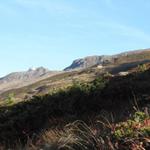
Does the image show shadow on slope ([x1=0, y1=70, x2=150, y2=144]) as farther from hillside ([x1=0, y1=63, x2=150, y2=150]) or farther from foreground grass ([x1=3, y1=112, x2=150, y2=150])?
foreground grass ([x1=3, y1=112, x2=150, y2=150])

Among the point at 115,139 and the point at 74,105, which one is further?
the point at 74,105

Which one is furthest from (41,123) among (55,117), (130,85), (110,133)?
(110,133)

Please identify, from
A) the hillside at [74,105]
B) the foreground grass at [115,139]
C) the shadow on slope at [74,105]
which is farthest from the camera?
the shadow on slope at [74,105]

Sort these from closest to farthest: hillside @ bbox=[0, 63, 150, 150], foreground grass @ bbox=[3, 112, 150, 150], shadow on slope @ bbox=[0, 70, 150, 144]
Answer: foreground grass @ bbox=[3, 112, 150, 150] → hillside @ bbox=[0, 63, 150, 150] → shadow on slope @ bbox=[0, 70, 150, 144]

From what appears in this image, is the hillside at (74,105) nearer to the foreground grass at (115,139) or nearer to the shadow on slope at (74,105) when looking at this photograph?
the shadow on slope at (74,105)

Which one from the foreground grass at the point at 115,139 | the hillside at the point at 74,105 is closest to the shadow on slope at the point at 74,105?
the hillside at the point at 74,105

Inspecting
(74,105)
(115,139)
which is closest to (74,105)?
(74,105)

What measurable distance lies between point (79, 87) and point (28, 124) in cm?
258

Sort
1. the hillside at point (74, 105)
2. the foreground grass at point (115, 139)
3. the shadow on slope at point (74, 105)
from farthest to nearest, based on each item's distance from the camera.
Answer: the shadow on slope at point (74, 105), the hillside at point (74, 105), the foreground grass at point (115, 139)

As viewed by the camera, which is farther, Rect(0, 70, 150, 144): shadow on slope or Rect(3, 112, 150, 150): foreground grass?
Rect(0, 70, 150, 144): shadow on slope

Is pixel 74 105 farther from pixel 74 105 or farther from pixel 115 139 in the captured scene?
pixel 115 139

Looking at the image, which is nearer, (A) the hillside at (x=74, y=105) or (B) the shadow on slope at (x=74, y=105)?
(A) the hillside at (x=74, y=105)

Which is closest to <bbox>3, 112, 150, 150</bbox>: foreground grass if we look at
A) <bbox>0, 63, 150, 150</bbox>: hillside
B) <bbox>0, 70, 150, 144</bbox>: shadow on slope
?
<bbox>0, 63, 150, 150</bbox>: hillside

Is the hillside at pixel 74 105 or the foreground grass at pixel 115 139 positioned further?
the hillside at pixel 74 105
